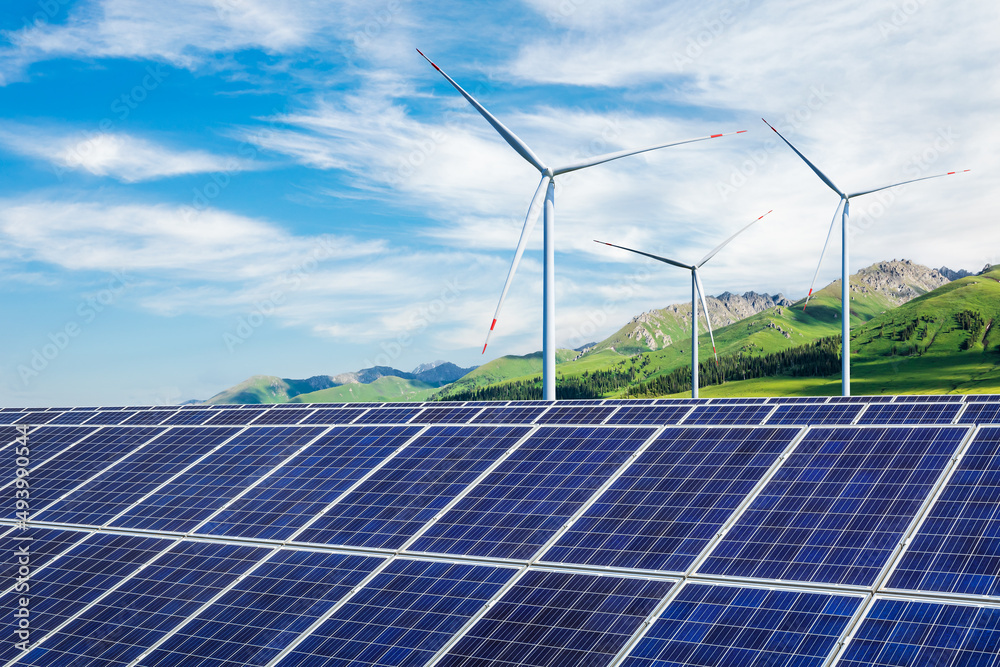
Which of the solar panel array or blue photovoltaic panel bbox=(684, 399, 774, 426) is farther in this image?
blue photovoltaic panel bbox=(684, 399, 774, 426)

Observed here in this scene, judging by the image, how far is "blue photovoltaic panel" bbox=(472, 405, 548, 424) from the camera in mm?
37781

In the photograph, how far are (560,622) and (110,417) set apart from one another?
3955cm

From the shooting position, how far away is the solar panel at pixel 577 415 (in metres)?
36.3

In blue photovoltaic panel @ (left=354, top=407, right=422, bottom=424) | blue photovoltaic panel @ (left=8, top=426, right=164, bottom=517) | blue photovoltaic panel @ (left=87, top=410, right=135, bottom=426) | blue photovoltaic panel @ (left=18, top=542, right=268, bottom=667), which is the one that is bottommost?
blue photovoltaic panel @ (left=18, top=542, right=268, bottom=667)

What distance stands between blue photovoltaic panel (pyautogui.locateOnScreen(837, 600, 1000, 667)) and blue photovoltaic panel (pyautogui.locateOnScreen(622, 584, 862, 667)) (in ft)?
2.04

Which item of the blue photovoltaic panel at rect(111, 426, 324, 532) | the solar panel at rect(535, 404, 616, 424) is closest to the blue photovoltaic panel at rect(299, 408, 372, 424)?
the blue photovoltaic panel at rect(111, 426, 324, 532)

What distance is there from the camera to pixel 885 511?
24.5m

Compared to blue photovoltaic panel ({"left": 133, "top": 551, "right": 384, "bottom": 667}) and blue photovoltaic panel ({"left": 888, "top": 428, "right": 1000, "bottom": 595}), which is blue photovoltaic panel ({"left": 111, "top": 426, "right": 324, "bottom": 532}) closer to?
blue photovoltaic panel ({"left": 133, "top": 551, "right": 384, "bottom": 667})

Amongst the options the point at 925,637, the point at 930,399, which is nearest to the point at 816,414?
the point at 930,399

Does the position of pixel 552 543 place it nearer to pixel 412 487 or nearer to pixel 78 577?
pixel 412 487

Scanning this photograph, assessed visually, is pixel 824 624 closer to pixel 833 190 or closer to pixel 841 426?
pixel 841 426

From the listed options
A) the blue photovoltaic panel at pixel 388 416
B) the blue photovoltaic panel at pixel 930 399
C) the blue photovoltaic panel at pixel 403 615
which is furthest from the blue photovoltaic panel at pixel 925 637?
the blue photovoltaic panel at pixel 388 416

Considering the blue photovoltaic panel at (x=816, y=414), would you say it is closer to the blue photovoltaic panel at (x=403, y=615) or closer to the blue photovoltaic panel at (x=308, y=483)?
the blue photovoltaic panel at (x=403, y=615)

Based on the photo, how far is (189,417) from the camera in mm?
49062
